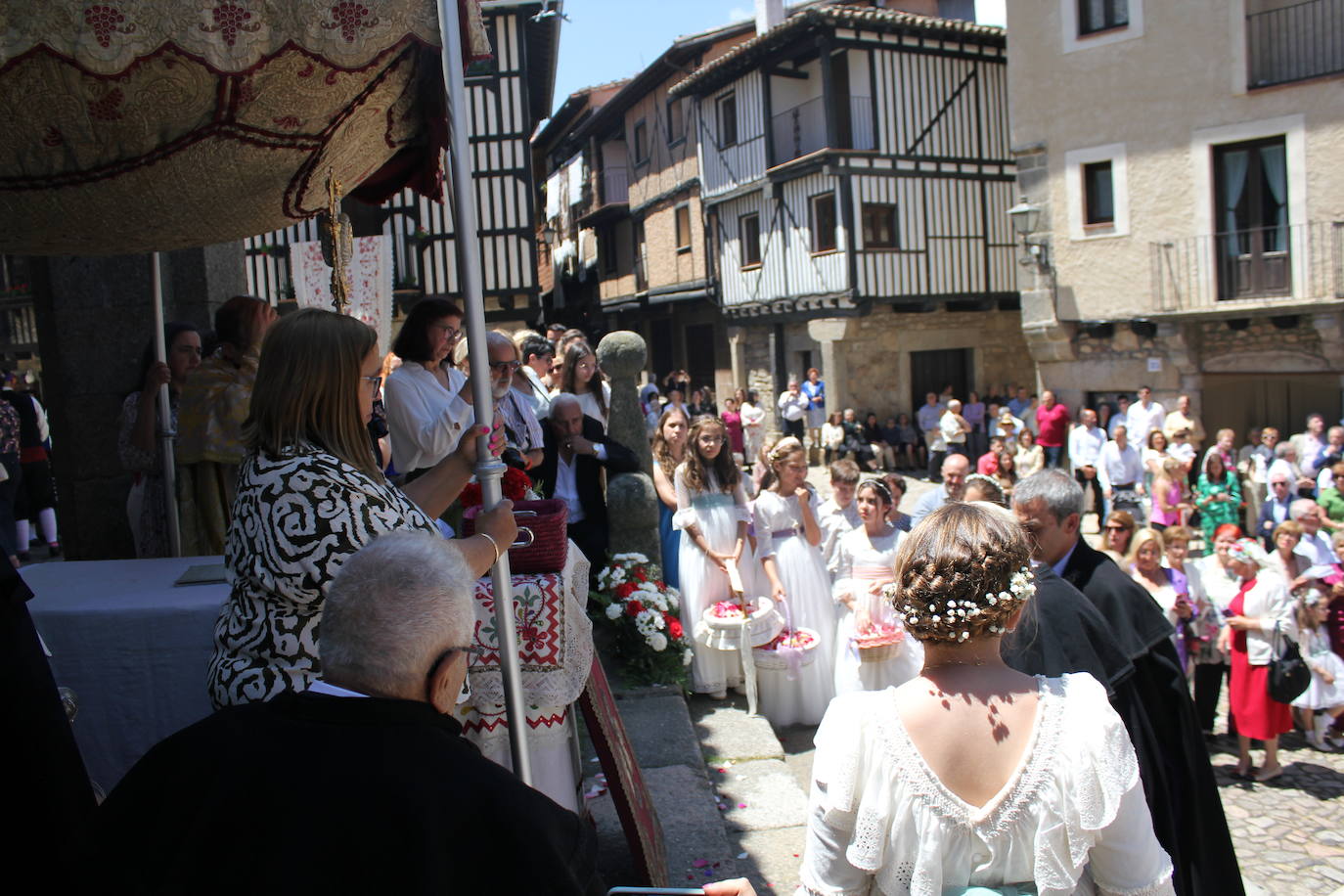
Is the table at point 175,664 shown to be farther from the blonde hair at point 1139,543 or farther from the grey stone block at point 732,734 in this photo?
the blonde hair at point 1139,543

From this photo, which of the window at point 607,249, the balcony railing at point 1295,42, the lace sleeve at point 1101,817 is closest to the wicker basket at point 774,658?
the lace sleeve at point 1101,817

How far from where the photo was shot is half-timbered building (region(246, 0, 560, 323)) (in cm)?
1698

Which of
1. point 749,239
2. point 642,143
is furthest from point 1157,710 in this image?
point 642,143

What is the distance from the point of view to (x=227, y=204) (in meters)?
3.19

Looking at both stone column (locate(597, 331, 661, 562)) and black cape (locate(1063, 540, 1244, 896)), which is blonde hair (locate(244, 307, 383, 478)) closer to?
black cape (locate(1063, 540, 1244, 896))

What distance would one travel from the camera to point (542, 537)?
307 cm

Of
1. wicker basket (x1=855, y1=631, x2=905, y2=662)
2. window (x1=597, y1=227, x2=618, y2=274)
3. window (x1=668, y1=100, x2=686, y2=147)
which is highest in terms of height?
window (x1=668, y1=100, x2=686, y2=147)

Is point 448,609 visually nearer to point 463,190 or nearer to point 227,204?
point 463,190

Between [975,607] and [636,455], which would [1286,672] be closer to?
[636,455]

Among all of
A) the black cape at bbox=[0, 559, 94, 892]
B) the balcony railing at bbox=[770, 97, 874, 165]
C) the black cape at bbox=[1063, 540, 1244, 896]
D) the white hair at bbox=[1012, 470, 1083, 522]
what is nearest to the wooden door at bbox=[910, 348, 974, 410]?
the balcony railing at bbox=[770, 97, 874, 165]

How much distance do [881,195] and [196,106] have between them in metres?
18.7

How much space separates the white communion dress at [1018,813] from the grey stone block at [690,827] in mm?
1647

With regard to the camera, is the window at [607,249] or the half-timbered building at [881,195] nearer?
the half-timbered building at [881,195]

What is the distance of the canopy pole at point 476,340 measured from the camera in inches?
99.8
